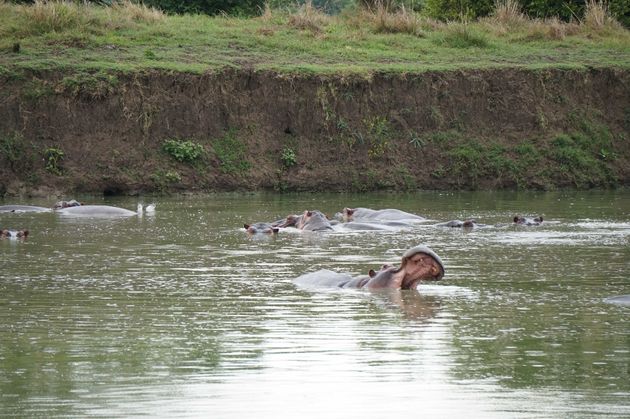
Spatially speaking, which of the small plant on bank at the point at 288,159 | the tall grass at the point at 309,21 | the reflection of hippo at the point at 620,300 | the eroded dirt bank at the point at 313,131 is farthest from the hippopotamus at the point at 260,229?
the tall grass at the point at 309,21

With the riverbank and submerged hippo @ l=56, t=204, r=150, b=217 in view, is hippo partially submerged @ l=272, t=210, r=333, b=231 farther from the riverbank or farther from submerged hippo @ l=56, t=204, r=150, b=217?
the riverbank

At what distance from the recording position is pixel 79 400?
7.72 metres

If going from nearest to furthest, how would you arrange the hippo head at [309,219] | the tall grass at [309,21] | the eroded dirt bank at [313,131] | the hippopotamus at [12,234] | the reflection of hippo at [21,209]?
the hippopotamus at [12,234] < the hippo head at [309,219] < the reflection of hippo at [21,209] < the eroded dirt bank at [313,131] < the tall grass at [309,21]

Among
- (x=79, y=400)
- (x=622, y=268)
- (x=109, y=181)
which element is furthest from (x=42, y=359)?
(x=109, y=181)

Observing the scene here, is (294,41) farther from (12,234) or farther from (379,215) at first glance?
(12,234)

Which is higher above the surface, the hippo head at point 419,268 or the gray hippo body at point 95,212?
the hippo head at point 419,268

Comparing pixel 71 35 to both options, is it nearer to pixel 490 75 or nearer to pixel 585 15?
pixel 490 75

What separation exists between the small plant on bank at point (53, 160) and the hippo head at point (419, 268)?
1643 cm

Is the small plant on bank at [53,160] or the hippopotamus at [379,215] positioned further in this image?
the small plant on bank at [53,160]

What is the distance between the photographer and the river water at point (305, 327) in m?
7.76

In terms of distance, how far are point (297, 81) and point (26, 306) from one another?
63.6 ft

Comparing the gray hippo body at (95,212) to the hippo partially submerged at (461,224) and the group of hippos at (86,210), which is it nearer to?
the group of hippos at (86,210)

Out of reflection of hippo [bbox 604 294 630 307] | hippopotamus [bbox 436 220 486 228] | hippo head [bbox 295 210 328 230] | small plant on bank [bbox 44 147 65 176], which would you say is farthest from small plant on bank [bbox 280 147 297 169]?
reflection of hippo [bbox 604 294 630 307]

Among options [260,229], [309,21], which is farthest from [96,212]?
[309,21]
